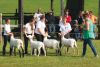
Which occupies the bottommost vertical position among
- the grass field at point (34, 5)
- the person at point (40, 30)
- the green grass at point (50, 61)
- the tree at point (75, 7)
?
the green grass at point (50, 61)

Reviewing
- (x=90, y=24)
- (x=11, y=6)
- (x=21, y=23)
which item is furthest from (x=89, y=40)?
(x=11, y=6)

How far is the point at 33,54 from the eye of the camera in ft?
71.3

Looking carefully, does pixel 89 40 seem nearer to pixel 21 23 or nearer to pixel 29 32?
pixel 29 32

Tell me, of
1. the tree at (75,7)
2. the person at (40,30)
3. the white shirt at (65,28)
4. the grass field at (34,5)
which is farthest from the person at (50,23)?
the grass field at (34,5)

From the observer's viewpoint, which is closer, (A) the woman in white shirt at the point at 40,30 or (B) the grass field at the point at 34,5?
(A) the woman in white shirt at the point at 40,30

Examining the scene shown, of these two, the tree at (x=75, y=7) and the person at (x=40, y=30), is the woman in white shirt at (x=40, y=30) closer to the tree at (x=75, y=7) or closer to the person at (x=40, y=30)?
the person at (x=40, y=30)

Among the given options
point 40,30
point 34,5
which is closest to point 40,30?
point 40,30

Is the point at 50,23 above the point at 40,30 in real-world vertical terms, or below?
above

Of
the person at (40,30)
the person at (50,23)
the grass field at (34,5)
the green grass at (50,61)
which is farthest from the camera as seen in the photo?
the grass field at (34,5)

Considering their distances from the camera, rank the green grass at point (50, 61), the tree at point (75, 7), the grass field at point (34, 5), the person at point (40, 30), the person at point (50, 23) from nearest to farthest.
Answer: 1. the green grass at point (50, 61)
2. the person at point (40, 30)
3. the person at point (50, 23)
4. the tree at point (75, 7)
5. the grass field at point (34, 5)

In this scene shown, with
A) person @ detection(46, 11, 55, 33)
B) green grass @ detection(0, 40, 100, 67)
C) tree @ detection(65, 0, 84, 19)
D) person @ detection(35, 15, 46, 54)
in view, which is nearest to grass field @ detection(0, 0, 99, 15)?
tree @ detection(65, 0, 84, 19)

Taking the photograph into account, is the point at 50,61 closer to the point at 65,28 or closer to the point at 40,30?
the point at 40,30

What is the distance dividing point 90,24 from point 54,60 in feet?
7.52

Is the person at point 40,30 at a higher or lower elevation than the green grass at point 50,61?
higher
